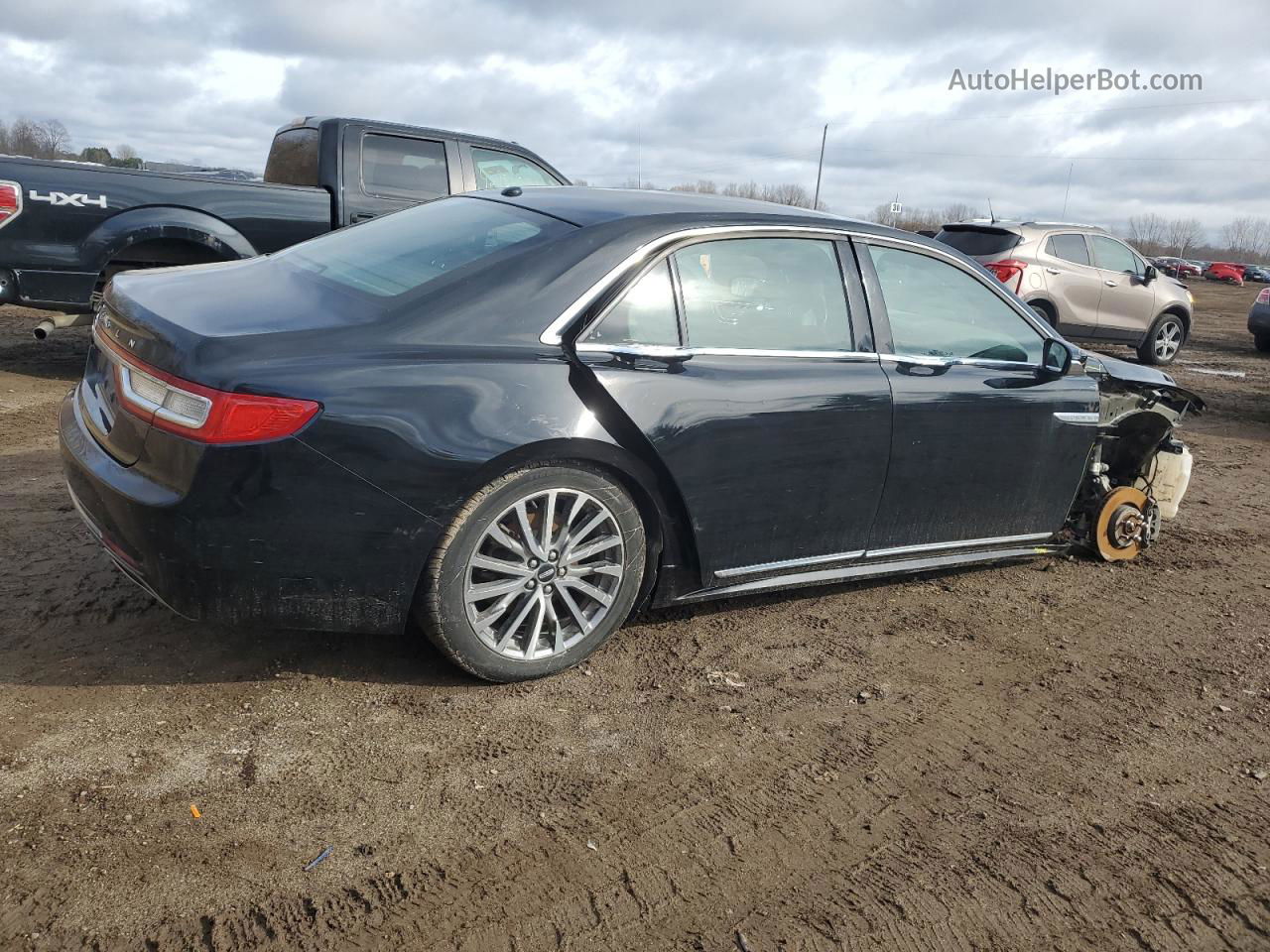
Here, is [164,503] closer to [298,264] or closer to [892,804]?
[298,264]

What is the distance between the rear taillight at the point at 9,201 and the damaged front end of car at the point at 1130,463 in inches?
254

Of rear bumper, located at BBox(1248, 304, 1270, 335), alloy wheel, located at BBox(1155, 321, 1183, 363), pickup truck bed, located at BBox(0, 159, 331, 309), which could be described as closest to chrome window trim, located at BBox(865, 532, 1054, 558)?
pickup truck bed, located at BBox(0, 159, 331, 309)

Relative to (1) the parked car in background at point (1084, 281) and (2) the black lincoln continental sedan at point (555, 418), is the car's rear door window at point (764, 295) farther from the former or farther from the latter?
(1) the parked car in background at point (1084, 281)

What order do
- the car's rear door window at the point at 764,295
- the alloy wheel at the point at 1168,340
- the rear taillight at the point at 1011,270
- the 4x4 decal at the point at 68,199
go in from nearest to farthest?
1. the car's rear door window at the point at 764,295
2. the 4x4 decal at the point at 68,199
3. the rear taillight at the point at 1011,270
4. the alloy wheel at the point at 1168,340

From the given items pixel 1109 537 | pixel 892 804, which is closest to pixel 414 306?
pixel 892 804

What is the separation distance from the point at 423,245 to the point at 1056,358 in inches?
108

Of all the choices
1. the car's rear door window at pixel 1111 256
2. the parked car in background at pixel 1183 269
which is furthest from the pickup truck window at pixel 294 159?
the parked car in background at pixel 1183 269

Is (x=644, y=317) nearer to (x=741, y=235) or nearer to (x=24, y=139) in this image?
(x=741, y=235)

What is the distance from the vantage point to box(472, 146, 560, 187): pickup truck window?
28.0 feet

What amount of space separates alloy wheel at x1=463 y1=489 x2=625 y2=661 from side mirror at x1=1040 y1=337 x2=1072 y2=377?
7.35 ft

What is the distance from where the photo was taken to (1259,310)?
15.8 meters

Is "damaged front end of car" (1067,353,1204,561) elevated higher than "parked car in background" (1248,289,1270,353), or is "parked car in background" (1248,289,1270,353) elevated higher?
"parked car in background" (1248,289,1270,353)

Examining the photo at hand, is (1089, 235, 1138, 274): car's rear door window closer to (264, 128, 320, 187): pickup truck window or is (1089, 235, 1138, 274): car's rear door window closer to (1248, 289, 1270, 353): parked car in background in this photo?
(1248, 289, 1270, 353): parked car in background

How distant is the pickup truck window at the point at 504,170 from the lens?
8.54 metres
